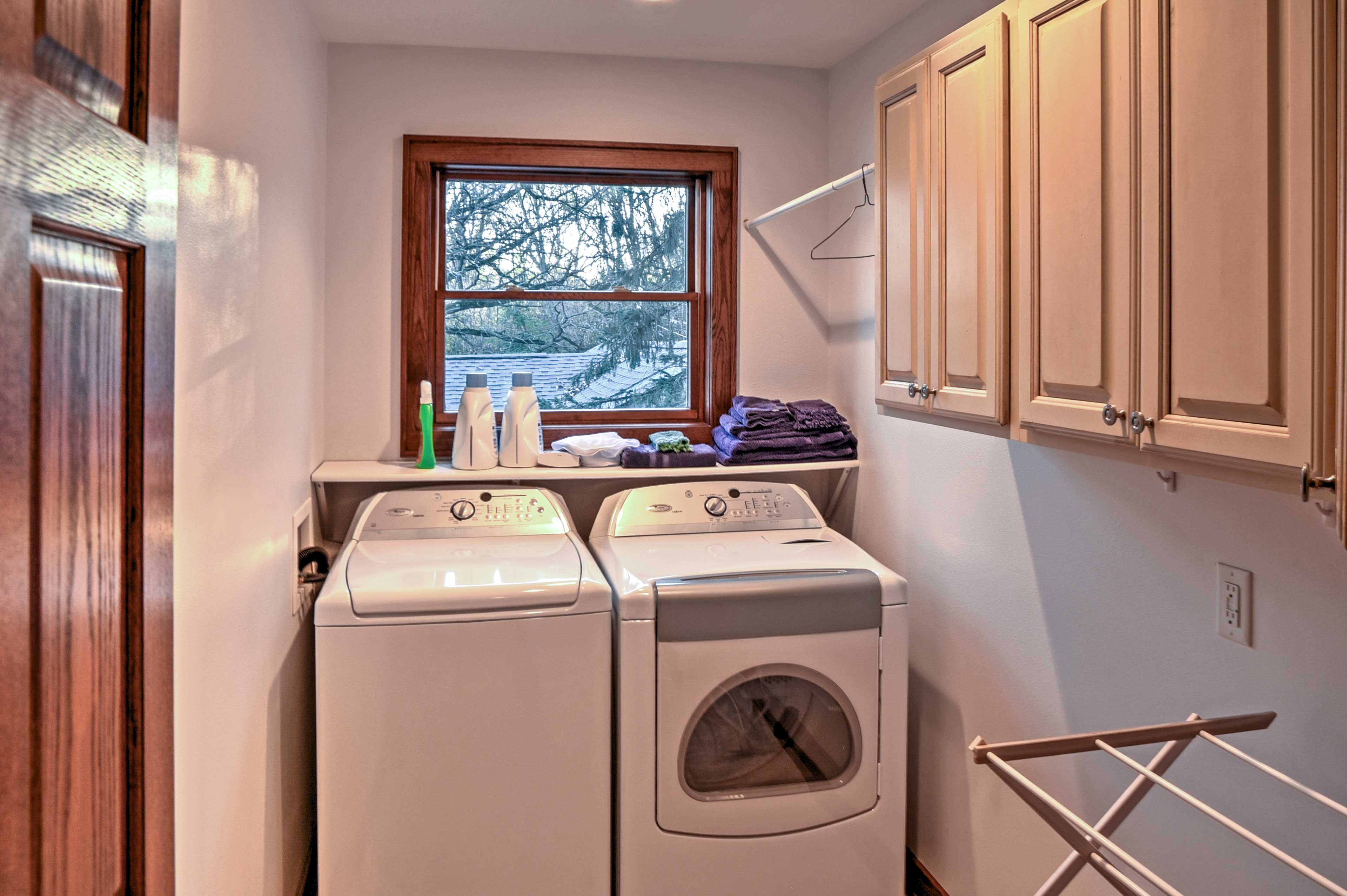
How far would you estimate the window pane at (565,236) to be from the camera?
286 cm

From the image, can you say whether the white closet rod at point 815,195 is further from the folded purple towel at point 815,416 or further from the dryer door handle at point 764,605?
the dryer door handle at point 764,605

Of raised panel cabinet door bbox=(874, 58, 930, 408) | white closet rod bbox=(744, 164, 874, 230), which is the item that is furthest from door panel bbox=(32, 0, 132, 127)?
white closet rod bbox=(744, 164, 874, 230)

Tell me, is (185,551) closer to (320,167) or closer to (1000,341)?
(1000,341)

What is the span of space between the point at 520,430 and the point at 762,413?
739 mm

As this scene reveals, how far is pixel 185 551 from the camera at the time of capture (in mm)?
1236

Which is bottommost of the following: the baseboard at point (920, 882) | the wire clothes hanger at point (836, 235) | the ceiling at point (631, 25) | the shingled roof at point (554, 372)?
the baseboard at point (920, 882)

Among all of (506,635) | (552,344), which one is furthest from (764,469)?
(506,635)

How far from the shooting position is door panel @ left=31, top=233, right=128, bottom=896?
617 millimetres

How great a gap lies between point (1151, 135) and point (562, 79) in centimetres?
206

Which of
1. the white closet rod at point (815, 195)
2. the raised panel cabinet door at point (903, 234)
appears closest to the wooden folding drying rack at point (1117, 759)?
the raised panel cabinet door at point (903, 234)

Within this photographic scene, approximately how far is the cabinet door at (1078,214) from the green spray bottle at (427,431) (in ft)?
5.70

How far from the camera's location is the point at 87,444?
26.8 inches

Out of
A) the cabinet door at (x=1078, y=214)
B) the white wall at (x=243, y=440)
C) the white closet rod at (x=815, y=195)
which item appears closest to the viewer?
the cabinet door at (x=1078, y=214)

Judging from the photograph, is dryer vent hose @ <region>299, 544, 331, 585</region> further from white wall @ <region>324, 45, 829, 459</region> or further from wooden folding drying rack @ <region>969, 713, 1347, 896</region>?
wooden folding drying rack @ <region>969, 713, 1347, 896</region>
